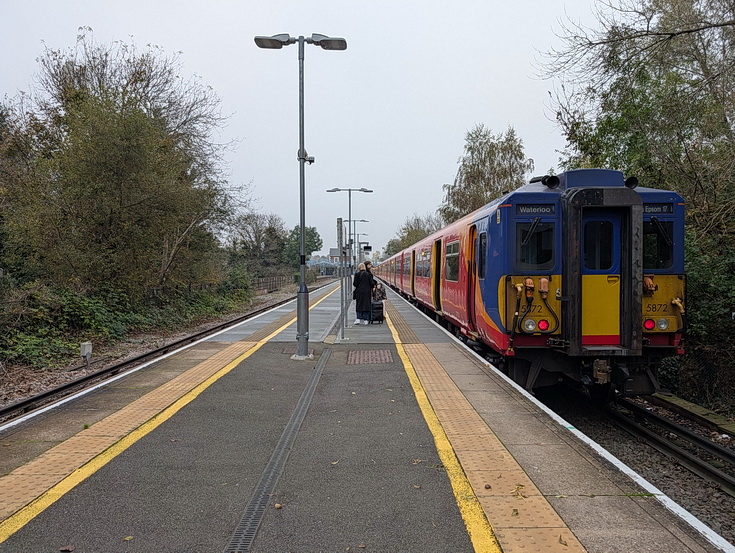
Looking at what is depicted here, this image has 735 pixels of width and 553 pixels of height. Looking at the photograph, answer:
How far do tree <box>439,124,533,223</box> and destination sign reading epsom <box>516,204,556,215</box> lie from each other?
33485 mm

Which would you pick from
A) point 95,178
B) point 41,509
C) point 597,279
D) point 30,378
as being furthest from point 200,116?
point 41,509

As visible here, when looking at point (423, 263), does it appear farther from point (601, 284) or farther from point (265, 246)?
point (265, 246)

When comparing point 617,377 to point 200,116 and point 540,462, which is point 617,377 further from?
point 200,116

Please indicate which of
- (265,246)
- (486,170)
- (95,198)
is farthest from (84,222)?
(265,246)

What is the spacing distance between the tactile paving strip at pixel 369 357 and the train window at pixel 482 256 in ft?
7.79

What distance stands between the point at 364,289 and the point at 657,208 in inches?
386

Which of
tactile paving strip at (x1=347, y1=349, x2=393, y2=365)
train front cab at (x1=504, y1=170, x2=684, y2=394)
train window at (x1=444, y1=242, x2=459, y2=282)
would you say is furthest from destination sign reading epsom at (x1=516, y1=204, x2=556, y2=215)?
train window at (x1=444, y1=242, x2=459, y2=282)

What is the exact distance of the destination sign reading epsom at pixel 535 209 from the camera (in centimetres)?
783

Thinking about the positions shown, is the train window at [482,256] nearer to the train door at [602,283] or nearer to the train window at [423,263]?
the train door at [602,283]

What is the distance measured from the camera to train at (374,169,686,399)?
7.48 m

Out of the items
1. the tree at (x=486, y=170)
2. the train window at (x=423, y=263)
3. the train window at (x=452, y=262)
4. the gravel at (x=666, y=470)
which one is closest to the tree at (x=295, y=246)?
the tree at (x=486, y=170)

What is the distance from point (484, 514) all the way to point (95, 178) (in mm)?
15903

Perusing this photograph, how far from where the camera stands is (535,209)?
Answer: 786 cm

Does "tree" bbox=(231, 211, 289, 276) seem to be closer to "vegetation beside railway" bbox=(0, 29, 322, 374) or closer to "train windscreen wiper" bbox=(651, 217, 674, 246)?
"vegetation beside railway" bbox=(0, 29, 322, 374)
